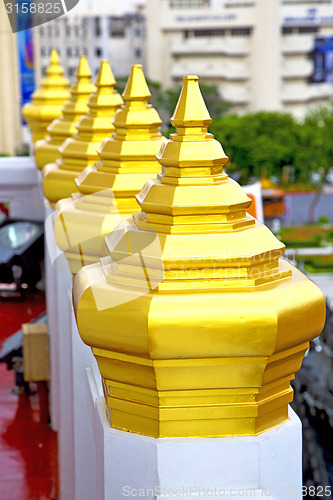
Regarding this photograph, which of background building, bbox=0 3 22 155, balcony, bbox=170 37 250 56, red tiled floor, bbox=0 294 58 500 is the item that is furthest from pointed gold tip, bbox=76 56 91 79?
balcony, bbox=170 37 250 56

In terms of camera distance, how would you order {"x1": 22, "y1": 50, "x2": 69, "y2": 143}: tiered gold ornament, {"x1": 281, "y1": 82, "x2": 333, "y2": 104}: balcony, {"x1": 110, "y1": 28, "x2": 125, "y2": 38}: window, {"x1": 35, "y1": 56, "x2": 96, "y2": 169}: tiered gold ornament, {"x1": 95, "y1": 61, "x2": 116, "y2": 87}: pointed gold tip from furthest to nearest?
{"x1": 281, "y1": 82, "x2": 333, "y2": 104}: balcony → {"x1": 110, "y1": 28, "x2": 125, "y2": 38}: window → {"x1": 22, "y1": 50, "x2": 69, "y2": 143}: tiered gold ornament → {"x1": 35, "y1": 56, "x2": 96, "y2": 169}: tiered gold ornament → {"x1": 95, "y1": 61, "x2": 116, "y2": 87}: pointed gold tip

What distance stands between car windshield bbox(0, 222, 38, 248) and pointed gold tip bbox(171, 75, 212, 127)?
9.11 metres

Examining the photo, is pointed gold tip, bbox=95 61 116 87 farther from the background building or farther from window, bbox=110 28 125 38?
window, bbox=110 28 125 38

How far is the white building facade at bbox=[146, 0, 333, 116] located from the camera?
76.6 m

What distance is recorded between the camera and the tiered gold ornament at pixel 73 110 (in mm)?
8453

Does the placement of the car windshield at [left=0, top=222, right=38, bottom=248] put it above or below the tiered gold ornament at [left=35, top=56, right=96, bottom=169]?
below

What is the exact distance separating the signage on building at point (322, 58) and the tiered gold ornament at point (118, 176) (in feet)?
252

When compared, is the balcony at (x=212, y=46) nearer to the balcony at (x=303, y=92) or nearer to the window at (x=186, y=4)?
the window at (x=186, y=4)

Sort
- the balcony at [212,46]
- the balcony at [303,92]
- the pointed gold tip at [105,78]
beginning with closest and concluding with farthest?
the pointed gold tip at [105,78], the balcony at [212,46], the balcony at [303,92]

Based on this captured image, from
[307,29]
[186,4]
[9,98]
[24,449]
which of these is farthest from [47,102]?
[307,29]

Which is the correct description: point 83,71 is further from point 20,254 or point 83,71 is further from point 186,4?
point 186,4

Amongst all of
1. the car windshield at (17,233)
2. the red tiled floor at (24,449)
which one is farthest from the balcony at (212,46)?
the red tiled floor at (24,449)

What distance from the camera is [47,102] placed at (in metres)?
11.9

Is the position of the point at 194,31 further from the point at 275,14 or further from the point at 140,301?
the point at 140,301
